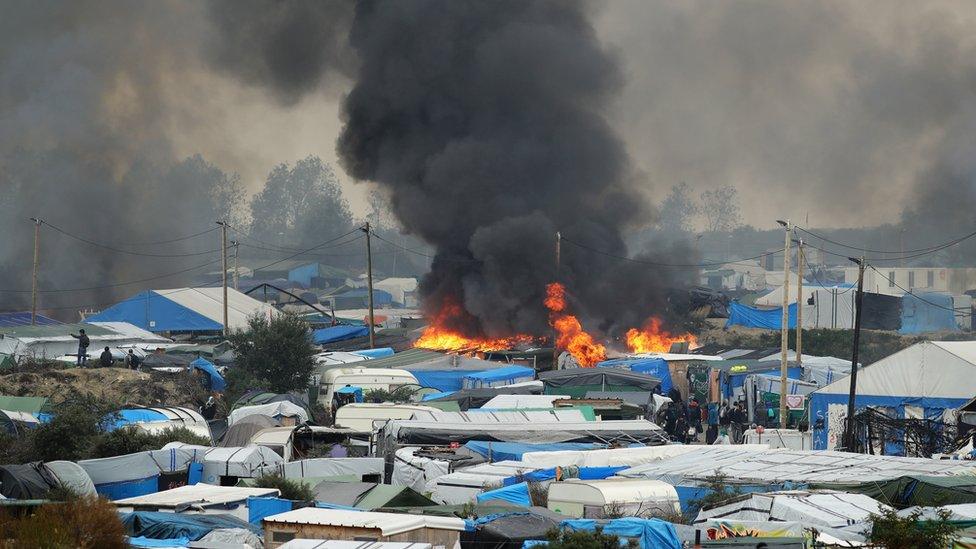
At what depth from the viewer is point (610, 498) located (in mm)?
16797

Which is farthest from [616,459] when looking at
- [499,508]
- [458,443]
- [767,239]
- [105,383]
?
[767,239]

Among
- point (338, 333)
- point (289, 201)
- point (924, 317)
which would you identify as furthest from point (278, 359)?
point (289, 201)

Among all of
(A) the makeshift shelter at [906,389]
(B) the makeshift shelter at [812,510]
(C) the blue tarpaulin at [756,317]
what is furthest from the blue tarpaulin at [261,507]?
(C) the blue tarpaulin at [756,317]

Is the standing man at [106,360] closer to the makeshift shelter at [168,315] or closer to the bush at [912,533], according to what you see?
the makeshift shelter at [168,315]

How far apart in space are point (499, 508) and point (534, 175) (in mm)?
43255

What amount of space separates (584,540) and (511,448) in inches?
441

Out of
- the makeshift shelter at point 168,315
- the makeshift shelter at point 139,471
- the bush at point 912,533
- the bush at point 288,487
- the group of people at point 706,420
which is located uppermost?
the makeshift shelter at point 168,315

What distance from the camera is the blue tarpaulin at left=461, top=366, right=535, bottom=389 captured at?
37281 millimetres

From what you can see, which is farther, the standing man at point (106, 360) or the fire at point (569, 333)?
the fire at point (569, 333)

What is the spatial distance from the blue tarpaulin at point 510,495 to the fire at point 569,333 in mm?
27948

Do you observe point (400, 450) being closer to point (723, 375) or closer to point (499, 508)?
point (499, 508)

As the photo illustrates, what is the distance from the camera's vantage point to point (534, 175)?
59125 millimetres

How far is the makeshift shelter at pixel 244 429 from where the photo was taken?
84.7 ft

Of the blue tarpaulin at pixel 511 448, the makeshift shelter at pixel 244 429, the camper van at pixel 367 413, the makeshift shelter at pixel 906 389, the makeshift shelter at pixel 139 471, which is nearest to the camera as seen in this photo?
the makeshift shelter at pixel 139 471
